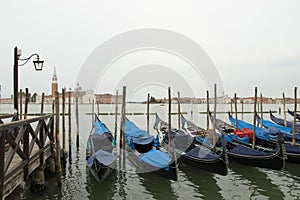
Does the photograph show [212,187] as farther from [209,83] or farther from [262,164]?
[209,83]

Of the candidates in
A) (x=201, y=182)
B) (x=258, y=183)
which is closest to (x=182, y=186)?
(x=201, y=182)

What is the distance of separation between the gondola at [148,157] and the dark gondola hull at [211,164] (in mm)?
738

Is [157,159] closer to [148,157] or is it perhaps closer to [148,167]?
[148,157]

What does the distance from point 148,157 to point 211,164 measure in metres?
1.67

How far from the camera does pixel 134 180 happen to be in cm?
758

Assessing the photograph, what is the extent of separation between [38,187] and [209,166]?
13.9ft

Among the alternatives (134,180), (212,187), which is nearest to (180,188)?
(212,187)

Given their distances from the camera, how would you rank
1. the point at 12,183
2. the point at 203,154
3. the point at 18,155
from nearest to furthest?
the point at 12,183
the point at 18,155
the point at 203,154

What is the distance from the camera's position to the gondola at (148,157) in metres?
6.75

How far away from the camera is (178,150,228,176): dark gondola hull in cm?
714

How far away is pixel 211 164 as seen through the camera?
743cm

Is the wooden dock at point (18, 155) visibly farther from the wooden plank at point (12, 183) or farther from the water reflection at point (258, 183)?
the water reflection at point (258, 183)

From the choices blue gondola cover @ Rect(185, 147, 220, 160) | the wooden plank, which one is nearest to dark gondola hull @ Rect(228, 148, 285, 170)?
blue gondola cover @ Rect(185, 147, 220, 160)

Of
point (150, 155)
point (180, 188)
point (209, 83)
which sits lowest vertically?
point (180, 188)
